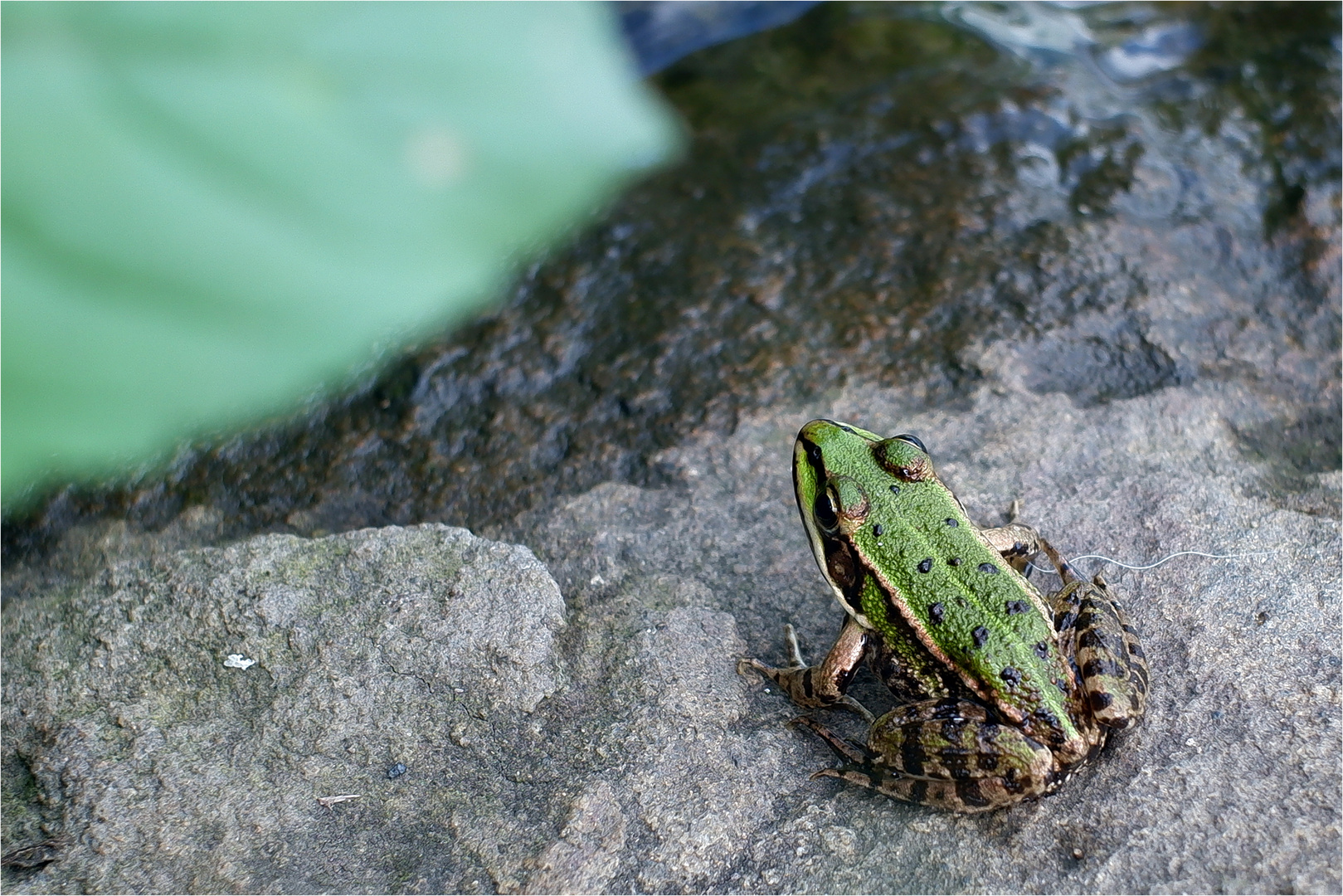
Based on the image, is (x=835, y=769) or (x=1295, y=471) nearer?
(x=835, y=769)

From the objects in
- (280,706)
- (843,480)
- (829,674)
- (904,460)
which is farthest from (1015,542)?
(280,706)

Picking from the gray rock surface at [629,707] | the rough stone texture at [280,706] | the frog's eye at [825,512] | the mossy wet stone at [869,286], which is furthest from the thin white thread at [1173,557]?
the rough stone texture at [280,706]

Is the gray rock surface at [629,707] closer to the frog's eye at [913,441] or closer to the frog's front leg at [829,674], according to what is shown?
the frog's front leg at [829,674]

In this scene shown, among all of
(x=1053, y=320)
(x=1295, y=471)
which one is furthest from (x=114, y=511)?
(x=1295, y=471)

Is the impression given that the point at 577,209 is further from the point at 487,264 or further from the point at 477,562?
the point at 477,562

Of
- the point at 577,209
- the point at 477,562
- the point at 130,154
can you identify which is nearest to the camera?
the point at 130,154

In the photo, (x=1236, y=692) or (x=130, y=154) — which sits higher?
(x=130, y=154)
